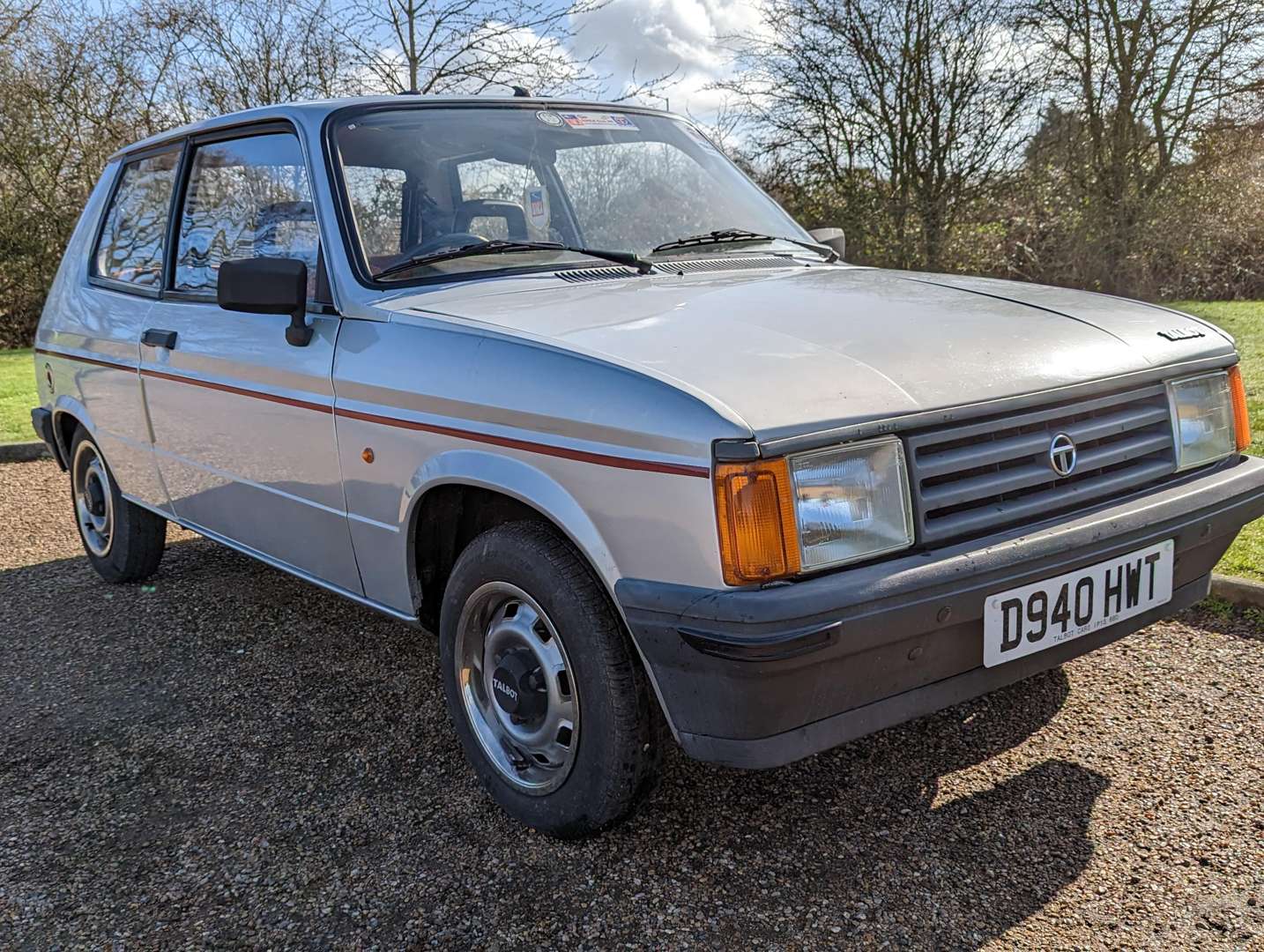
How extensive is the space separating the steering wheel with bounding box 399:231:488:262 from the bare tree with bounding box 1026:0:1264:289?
11.3m

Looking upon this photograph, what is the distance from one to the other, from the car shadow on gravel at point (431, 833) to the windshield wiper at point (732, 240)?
1.61m

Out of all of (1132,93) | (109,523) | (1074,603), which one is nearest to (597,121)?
(1074,603)

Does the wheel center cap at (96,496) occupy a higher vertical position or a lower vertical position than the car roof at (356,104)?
lower

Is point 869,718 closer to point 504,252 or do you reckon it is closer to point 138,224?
point 504,252

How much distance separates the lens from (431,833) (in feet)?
9.18

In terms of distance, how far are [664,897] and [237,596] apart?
2990 mm

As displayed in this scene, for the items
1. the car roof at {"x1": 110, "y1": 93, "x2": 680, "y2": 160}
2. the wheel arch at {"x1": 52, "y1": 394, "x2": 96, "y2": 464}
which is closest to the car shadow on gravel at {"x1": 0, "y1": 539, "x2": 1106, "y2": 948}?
the wheel arch at {"x1": 52, "y1": 394, "x2": 96, "y2": 464}

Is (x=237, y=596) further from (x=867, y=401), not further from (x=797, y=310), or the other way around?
(x=867, y=401)

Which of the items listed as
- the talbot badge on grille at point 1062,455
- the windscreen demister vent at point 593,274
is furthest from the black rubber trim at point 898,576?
the windscreen demister vent at point 593,274

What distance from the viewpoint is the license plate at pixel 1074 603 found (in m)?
2.36

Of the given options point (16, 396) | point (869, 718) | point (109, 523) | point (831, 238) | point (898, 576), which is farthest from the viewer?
point (16, 396)

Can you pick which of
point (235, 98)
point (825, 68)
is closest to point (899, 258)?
point (825, 68)

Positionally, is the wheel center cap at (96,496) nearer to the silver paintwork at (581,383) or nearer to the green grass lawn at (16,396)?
the silver paintwork at (581,383)

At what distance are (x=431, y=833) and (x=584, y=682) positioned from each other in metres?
0.70
